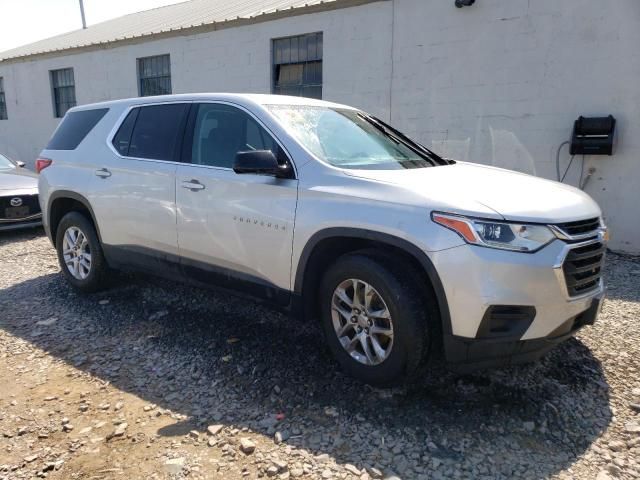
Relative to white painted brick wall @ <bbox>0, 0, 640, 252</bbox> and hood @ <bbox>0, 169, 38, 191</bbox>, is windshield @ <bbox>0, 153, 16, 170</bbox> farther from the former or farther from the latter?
white painted brick wall @ <bbox>0, 0, 640, 252</bbox>

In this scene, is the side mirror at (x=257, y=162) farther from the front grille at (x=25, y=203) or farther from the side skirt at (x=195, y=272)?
the front grille at (x=25, y=203)

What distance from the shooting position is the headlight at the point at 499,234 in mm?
2648

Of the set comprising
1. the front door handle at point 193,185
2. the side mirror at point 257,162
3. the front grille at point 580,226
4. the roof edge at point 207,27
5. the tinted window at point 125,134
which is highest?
the roof edge at point 207,27

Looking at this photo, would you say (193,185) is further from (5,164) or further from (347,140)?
(5,164)

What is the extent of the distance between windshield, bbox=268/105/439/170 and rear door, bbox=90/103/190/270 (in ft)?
3.43

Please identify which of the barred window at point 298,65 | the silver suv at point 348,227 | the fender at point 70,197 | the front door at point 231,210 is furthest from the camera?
the barred window at point 298,65

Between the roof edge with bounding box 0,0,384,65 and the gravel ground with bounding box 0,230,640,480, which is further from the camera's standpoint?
the roof edge with bounding box 0,0,384,65

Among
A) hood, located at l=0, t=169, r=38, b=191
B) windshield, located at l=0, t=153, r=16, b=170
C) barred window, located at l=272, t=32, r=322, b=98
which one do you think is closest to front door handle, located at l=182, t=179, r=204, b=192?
hood, located at l=0, t=169, r=38, b=191

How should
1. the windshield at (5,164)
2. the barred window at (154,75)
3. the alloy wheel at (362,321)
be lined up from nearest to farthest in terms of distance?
the alloy wheel at (362,321), the windshield at (5,164), the barred window at (154,75)

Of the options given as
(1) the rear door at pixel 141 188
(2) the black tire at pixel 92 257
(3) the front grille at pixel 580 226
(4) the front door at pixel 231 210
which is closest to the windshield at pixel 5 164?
(2) the black tire at pixel 92 257

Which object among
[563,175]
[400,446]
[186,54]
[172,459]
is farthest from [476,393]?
[186,54]

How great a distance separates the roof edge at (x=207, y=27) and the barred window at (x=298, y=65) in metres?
0.45

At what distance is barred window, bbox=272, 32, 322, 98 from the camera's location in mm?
9805

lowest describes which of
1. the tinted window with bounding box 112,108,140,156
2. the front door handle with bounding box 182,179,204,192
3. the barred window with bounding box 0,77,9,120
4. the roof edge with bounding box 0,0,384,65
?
the front door handle with bounding box 182,179,204,192
